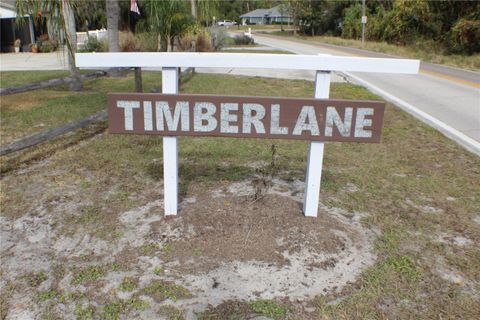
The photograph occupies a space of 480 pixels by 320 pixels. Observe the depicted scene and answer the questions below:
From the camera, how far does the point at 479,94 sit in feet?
38.7

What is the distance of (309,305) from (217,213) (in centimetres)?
Answer: 136

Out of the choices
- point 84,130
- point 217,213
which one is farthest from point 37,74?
point 217,213

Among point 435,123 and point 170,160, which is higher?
point 170,160

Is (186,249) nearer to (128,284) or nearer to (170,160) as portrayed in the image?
(128,284)

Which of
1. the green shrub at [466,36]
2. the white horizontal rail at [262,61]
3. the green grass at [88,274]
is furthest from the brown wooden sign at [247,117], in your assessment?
the green shrub at [466,36]

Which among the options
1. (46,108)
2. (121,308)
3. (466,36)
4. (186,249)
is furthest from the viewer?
(466,36)

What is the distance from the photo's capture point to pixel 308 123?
3.51 meters

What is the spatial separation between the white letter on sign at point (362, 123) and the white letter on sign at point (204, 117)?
3.70ft

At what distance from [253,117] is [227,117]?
0.21 metres

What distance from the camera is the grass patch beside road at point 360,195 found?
287 centimetres

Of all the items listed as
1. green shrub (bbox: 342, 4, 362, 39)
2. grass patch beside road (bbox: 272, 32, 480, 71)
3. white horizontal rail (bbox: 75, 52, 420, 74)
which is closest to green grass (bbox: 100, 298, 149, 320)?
white horizontal rail (bbox: 75, 52, 420, 74)

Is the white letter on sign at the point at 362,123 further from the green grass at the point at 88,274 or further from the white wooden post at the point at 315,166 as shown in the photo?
the green grass at the point at 88,274

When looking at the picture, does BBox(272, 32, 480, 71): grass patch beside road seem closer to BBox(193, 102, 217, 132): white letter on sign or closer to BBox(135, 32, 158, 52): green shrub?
BBox(135, 32, 158, 52): green shrub

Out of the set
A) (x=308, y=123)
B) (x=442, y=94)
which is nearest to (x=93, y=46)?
(x=442, y=94)
